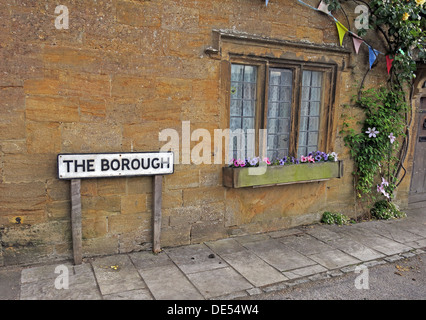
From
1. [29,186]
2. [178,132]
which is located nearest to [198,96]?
[178,132]

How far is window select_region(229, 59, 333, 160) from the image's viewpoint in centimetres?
504

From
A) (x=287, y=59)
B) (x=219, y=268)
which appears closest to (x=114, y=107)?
(x=219, y=268)

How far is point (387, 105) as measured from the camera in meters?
6.10

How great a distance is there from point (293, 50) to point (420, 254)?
3467mm

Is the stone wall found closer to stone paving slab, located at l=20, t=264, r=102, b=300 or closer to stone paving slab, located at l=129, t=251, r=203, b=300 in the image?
stone paving slab, located at l=129, t=251, r=203, b=300

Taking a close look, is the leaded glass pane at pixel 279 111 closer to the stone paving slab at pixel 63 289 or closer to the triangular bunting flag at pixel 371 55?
the triangular bunting flag at pixel 371 55

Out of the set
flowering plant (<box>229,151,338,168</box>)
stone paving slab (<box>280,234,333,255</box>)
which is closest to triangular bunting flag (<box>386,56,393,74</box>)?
flowering plant (<box>229,151,338,168</box>)

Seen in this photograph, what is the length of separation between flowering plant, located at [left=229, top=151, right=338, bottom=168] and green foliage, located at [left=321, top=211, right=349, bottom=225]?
98cm

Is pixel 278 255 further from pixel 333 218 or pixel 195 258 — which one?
pixel 333 218

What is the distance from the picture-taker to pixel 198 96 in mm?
4582

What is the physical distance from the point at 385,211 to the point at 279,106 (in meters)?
3.01

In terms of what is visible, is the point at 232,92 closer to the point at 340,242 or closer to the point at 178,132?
the point at 178,132

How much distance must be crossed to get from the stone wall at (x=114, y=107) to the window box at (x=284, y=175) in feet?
0.88

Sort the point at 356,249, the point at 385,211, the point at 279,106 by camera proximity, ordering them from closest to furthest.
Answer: the point at 356,249 < the point at 279,106 < the point at 385,211
